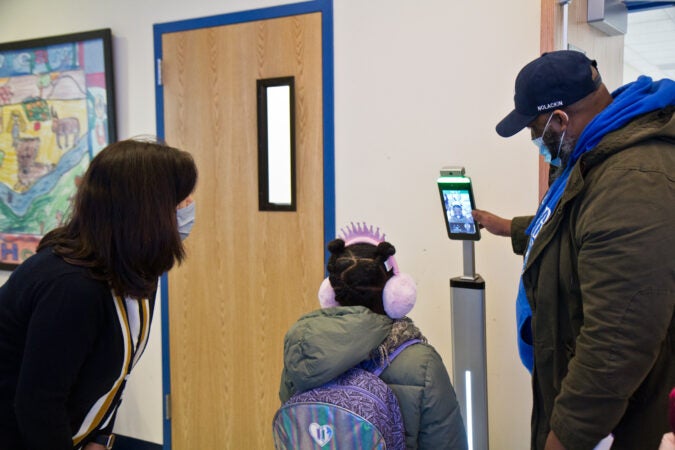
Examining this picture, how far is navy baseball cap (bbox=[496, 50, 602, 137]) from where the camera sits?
→ 132 cm

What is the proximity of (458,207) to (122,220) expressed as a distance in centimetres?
101

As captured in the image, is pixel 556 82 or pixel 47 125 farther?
pixel 47 125

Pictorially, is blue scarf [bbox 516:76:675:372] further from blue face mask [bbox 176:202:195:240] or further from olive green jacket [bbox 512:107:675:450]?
blue face mask [bbox 176:202:195:240]

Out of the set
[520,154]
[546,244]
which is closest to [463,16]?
[520,154]

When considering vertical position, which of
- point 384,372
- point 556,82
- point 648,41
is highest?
point 648,41

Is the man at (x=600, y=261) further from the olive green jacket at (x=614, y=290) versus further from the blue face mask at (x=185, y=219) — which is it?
the blue face mask at (x=185, y=219)

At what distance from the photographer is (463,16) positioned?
7.05 feet

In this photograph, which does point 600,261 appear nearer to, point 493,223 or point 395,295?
point 395,295

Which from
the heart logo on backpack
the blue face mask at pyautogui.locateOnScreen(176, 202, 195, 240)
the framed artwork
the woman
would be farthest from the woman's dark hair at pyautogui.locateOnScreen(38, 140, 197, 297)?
the framed artwork

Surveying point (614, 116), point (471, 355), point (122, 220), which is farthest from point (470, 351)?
point (122, 220)

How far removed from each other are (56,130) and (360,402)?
2.46 meters

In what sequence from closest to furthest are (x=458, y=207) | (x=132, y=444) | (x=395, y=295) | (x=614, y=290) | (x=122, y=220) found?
(x=614, y=290) < (x=122, y=220) < (x=395, y=295) < (x=458, y=207) < (x=132, y=444)

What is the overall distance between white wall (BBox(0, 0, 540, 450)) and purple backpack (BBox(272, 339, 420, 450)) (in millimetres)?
1014

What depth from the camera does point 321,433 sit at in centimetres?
122
